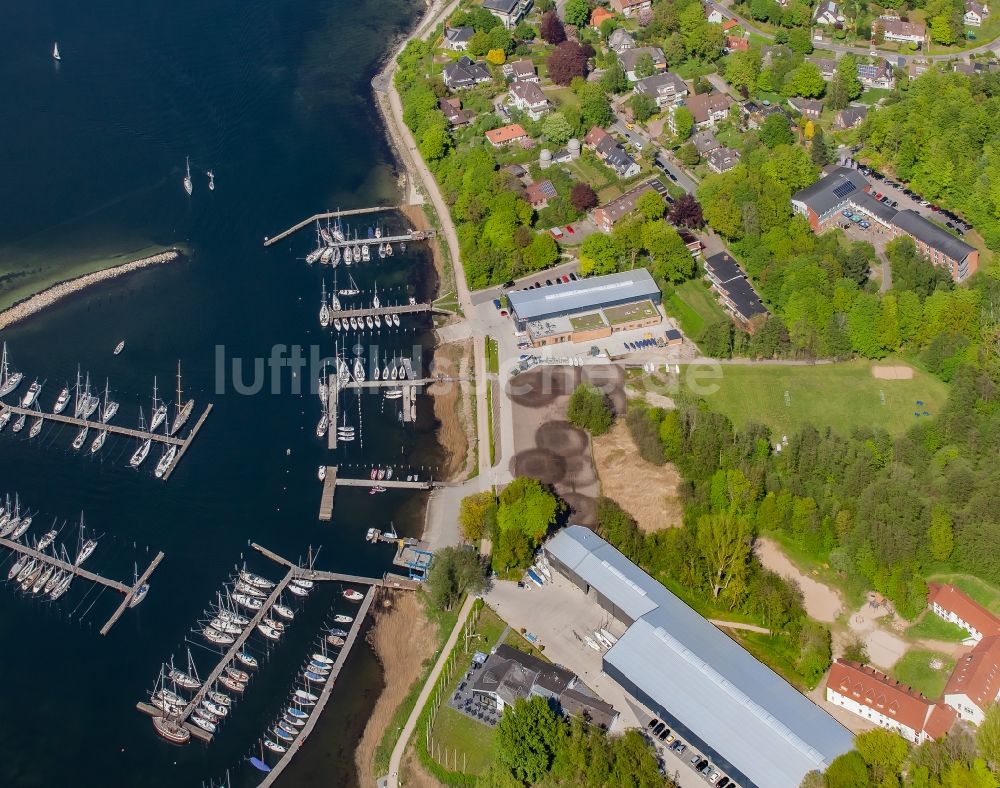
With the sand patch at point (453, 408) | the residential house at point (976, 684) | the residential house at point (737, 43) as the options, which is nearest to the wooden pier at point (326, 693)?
the sand patch at point (453, 408)

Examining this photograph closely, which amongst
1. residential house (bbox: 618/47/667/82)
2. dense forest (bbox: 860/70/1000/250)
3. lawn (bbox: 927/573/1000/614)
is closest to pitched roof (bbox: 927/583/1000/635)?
lawn (bbox: 927/573/1000/614)

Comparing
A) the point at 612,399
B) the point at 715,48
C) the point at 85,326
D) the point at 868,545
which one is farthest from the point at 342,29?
the point at 868,545

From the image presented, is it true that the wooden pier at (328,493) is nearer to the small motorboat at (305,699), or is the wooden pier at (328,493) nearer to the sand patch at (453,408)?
the sand patch at (453,408)

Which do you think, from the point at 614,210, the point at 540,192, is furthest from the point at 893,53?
the point at 540,192

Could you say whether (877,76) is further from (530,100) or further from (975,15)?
(530,100)

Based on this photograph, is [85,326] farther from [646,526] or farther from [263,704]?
[646,526]

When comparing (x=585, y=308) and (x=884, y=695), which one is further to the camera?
(x=585, y=308)
